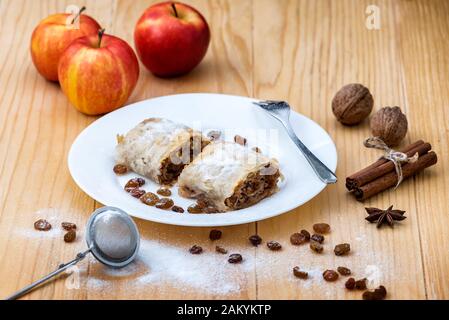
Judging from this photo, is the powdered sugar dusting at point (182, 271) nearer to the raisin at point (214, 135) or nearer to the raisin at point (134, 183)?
the raisin at point (134, 183)

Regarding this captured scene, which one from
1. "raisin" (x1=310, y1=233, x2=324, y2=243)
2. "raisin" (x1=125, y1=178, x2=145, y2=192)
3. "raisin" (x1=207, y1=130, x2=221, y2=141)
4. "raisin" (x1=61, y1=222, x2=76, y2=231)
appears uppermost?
"raisin" (x1=207, y1=130, x2=221, y2=141)

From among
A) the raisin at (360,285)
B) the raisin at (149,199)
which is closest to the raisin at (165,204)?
the raisin at (149,199)

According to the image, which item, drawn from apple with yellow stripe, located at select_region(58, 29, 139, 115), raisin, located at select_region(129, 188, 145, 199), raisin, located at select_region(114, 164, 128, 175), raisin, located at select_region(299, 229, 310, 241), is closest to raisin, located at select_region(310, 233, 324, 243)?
raisin, located at select_region(299, 229, 310, 241)

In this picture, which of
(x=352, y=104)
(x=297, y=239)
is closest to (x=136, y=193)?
(x=297, y=239)

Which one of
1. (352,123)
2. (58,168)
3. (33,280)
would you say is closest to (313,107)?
(352,123)

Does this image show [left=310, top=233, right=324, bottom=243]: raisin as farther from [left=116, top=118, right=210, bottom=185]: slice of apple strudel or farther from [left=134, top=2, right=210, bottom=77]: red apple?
[left=134, top=2, right=210, bottom=77]: red apple

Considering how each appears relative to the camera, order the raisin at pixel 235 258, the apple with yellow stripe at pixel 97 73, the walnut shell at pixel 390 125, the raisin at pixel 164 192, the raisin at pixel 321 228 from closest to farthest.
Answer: the raisin at pixel 235 258 → the raisin at pixel 321 228 → the raisin at pixel 164 192 → the walnut shell at pixel 390 125 → the apple with yellow stripe at pixel 97 73

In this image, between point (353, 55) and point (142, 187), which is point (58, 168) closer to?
point (142, 187)
